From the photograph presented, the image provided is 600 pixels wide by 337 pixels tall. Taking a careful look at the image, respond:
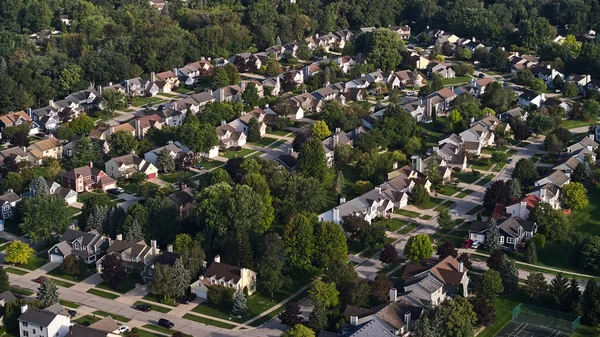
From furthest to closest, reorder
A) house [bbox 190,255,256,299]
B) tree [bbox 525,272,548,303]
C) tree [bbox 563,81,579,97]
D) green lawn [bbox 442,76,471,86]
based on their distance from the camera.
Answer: green lawn [bbox 442,76,471,86]
tree [bbox 563,81,579,97]
house [bbox 190,255,256,299]
tree [bbox 525,272,548,303]

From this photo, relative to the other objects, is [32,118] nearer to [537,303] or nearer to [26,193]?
[26,193]

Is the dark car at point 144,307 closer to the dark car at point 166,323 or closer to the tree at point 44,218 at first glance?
the dark car at point 166,323

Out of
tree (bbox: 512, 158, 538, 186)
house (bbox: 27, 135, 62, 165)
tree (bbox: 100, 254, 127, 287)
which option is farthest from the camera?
house (bbox: 27, 135, 62, 165)

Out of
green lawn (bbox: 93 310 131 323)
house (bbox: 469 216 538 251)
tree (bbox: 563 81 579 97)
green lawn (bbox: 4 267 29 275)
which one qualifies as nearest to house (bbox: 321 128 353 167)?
house (bbox: 469 216 538 251)

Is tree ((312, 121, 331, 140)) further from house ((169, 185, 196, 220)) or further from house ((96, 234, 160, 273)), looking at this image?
house ((96, 234, 160, 273))

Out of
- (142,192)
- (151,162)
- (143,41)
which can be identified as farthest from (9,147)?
(143,41)

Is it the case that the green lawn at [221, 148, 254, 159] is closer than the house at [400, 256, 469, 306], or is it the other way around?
the house at [400, 256, 469, 306]

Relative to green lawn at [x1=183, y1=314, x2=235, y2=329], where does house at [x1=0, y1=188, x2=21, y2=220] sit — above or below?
below
